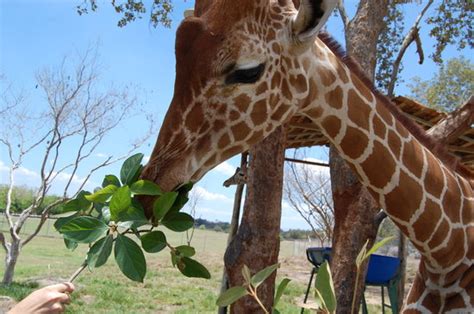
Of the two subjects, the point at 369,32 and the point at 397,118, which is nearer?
the point at 397,118

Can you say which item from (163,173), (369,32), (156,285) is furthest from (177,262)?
(156,285)

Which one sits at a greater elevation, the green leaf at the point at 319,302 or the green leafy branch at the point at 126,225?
the green leafy branch at the point at 126,225

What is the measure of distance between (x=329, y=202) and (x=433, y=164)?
11.0 meters

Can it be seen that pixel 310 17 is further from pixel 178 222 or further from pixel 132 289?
pixel 132 289

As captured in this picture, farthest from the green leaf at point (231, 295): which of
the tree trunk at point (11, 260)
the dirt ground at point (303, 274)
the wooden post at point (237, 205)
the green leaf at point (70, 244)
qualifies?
the dirt ground at point (303, 274)

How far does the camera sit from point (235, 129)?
148cm

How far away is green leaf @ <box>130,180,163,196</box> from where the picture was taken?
47.3 inches

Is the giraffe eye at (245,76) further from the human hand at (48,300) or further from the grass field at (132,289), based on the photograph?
the grass field at (132,289)

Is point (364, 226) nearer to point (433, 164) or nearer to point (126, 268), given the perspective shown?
point (433, 164)

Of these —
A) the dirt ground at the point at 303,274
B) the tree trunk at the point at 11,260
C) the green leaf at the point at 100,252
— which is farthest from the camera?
the dirt ground at the point at 303,274

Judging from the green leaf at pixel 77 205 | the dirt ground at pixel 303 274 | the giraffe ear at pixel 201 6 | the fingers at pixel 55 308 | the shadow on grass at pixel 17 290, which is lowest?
the shadow on grass at pixel 17 290

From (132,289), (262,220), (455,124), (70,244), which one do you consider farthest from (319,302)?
Answer: (132,289)

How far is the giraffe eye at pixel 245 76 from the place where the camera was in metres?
1.44

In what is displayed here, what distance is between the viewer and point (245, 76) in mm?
1465
